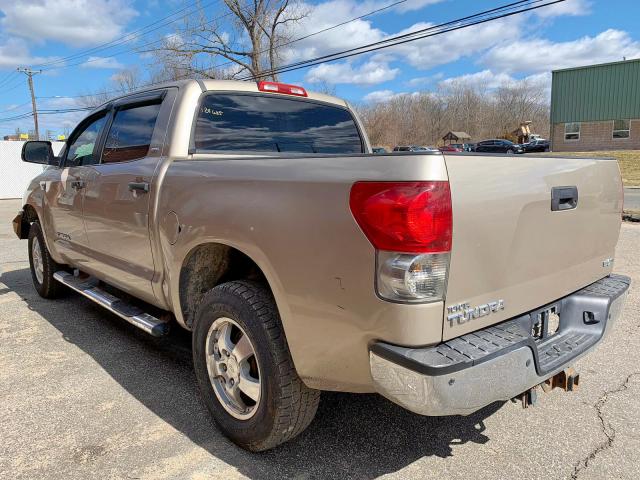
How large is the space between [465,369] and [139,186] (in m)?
2.34

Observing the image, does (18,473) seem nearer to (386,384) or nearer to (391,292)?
(386,384)

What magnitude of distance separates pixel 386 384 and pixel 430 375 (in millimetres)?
198

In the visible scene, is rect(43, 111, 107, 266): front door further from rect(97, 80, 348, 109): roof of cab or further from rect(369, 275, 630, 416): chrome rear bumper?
rect(369, 275, 630, 416): chrome rear bumper

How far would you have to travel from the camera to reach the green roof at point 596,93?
34125 mm

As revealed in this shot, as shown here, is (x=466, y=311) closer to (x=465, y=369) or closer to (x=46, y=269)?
(x=465, y=369)

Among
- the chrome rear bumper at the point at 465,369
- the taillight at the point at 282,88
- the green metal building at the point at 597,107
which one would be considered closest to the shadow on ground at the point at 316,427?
the chrome rear bumper at the point at 465,369

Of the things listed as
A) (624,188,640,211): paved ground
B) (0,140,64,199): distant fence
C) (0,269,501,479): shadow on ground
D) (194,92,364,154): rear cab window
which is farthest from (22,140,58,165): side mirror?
(0,140,64,199): distant fence

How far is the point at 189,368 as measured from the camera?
3.77 metres

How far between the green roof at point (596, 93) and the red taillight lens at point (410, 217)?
39.3 m

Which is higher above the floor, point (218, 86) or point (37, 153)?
point (218, 86)

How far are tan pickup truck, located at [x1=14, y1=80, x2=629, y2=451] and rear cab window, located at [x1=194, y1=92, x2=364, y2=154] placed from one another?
2 centimetres

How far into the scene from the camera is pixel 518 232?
7.19 ft

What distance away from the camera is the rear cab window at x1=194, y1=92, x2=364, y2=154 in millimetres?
3361

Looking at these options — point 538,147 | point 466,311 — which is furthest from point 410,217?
point 538,147
